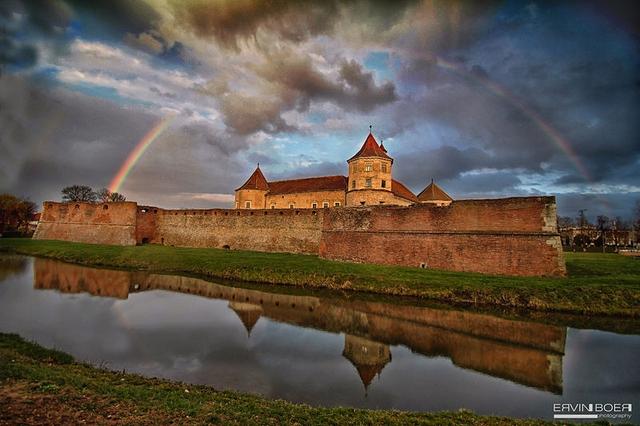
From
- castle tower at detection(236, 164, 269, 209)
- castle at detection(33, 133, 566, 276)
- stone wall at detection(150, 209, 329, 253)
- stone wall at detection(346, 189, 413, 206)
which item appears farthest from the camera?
castle tower at detection(236, 164, 269, 209)

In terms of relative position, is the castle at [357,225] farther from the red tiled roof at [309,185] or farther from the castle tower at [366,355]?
the castle tower at [366,355]

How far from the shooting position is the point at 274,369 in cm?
680

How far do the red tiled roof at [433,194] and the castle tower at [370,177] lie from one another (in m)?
4.89

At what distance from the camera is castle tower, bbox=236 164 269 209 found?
3334 cm

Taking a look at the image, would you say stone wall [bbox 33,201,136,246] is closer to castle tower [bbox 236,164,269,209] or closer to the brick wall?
the brick wall

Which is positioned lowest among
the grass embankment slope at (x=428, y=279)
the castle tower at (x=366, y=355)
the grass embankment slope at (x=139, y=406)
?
the castle tower at (x=366, y=355)

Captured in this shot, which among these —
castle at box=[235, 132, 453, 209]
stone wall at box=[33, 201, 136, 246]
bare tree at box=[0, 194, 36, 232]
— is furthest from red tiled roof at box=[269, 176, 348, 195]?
bare tree at box=[0, 194, 36, 232]

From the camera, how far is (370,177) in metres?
25.3

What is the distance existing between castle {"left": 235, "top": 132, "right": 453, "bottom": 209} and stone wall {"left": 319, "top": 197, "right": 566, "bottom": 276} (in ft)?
21.1

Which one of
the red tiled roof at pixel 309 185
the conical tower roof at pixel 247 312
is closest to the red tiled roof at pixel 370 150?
the red tiled roof at pixel 309 185

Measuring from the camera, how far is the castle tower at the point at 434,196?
28859 millimetres

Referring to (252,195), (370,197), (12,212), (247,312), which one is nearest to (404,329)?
(247,312)

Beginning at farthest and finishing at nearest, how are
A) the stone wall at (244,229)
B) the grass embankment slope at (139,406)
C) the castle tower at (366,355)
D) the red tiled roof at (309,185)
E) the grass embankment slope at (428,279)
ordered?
the red tiled roof at (309,185)
the stone wall at (244,229)
the grass embankment slope at (428,279)
the castle tower at (366,355)
the grass embankment slope at (139,406)

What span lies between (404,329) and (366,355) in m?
2.18
